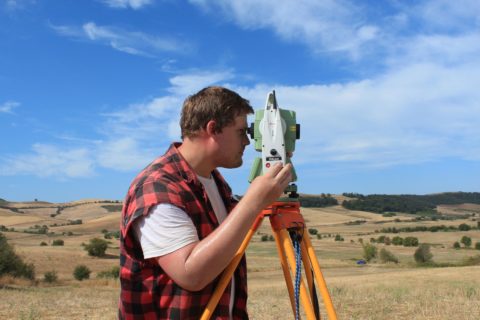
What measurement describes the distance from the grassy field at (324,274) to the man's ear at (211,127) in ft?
5.95

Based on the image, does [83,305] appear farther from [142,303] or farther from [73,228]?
[73,228]

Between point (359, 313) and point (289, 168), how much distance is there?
6560 millimetres

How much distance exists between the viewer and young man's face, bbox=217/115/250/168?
82.2 inches

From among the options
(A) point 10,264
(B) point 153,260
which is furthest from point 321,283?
(A) point 10,264

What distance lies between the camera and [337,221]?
4082 inches

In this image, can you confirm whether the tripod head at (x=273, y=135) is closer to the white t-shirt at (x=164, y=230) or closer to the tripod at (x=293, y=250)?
the tripod at (x=293, y=250)

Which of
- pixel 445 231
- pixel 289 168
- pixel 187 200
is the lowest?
pixel 445 231

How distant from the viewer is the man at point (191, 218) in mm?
1757

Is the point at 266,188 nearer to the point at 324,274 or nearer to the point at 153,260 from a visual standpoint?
the point at 153,260

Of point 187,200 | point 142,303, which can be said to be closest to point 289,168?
point 187,200

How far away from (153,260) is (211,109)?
2.25 feet

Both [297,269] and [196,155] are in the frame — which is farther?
[297,269]

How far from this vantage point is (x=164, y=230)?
1.78 metres

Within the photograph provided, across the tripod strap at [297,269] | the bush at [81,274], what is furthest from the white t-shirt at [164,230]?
the bush at [81,274]
